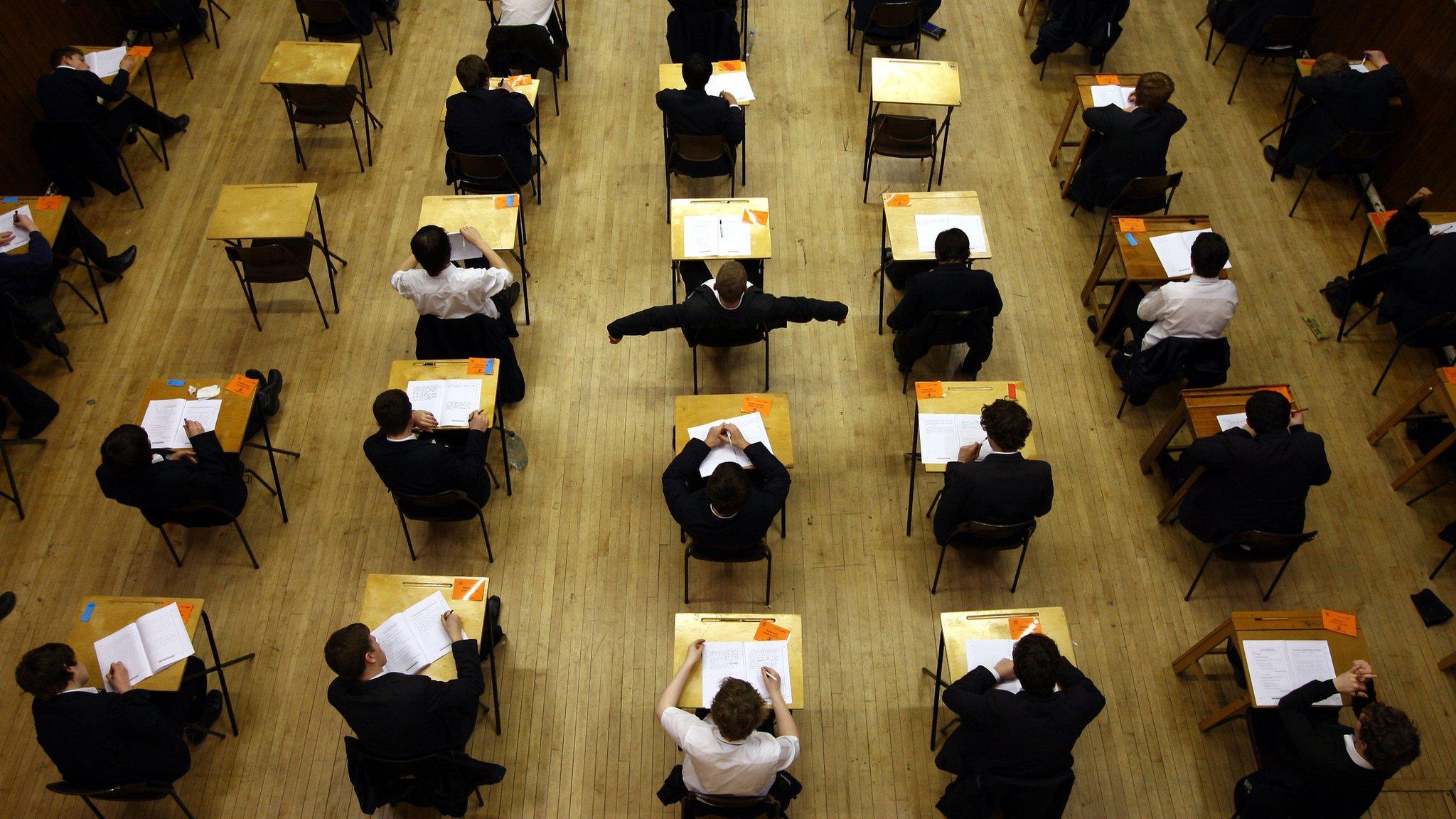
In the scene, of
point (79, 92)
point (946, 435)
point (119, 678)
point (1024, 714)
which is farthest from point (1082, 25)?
point (119, 678)

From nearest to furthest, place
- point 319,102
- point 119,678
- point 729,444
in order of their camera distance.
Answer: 1. point 119,678
2. point 729,444
3. point 319,102

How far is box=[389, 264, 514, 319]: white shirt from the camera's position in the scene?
5.86 meters

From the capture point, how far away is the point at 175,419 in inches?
221

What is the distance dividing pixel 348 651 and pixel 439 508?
4.48ft

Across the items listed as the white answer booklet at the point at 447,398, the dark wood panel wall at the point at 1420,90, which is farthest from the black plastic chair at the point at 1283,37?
the white answer booklet at the point at 447,398

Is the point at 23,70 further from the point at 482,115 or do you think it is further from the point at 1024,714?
the point at 1024,714

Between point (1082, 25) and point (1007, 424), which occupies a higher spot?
point (1082, 25)

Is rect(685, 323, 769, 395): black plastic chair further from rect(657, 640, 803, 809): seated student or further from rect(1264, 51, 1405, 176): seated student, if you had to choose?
rect(1264, 51, 1405, 176): seated student

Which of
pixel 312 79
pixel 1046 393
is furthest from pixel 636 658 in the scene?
pixel 312 79

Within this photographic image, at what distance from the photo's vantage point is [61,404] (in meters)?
6.64

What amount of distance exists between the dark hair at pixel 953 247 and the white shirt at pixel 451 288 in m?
2.70

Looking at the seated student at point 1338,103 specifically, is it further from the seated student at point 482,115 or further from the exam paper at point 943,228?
the seated student at point 482,115

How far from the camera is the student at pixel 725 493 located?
481 centimetres

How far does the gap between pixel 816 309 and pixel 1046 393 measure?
6.17ft
